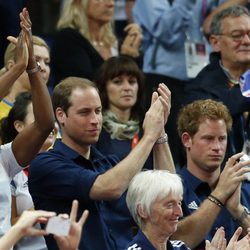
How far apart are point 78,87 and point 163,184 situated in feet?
2.96

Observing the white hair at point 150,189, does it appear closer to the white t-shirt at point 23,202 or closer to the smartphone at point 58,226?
the white t-shirt at point 23,202

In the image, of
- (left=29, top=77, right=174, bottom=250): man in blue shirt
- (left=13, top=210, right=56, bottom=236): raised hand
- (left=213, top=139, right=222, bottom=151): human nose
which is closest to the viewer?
(left=13, top=210, right=56, bottom=236): raised hand

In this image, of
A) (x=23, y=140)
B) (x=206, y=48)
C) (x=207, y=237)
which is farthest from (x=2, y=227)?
(x=206, y=48)

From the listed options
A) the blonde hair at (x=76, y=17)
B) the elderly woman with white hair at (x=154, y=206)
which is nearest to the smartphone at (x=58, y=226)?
the elderly woman with white hair at (x=154, y=206)

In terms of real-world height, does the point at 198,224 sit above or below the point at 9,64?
below

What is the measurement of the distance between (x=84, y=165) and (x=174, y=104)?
8.13 ft

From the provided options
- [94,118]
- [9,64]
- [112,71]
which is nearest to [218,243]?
[94,118]

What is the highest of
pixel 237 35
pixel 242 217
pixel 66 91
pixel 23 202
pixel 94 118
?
pixel 237 35

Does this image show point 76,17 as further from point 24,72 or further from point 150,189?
point 150,189

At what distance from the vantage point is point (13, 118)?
7.05 metres

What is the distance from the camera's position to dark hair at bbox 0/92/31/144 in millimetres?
7000

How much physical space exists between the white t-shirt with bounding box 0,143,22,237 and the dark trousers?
2.05m

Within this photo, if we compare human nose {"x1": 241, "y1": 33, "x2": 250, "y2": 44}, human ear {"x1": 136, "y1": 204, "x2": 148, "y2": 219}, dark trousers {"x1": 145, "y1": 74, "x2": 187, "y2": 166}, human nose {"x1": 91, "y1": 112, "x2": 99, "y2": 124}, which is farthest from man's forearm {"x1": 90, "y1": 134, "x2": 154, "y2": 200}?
human nose {"x1": 241, "y1": 33, "x2": 250, "y2": 44}

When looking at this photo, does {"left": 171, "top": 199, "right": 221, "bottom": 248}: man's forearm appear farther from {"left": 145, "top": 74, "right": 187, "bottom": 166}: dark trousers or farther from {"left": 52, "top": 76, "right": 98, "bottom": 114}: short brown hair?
{"left": 145, "top": 74, "right": 187, "bottom": 166}: dark trousers
